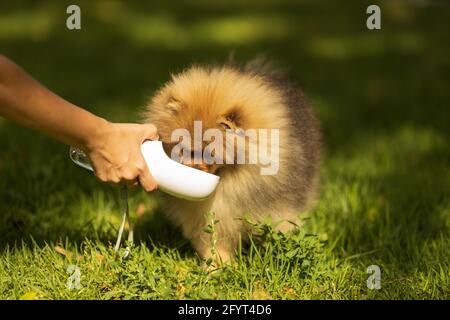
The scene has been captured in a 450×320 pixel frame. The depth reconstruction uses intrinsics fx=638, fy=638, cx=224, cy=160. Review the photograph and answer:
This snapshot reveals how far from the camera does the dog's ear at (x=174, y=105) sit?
2.96m

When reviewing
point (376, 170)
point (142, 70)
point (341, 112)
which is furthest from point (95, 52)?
point (376, 170)

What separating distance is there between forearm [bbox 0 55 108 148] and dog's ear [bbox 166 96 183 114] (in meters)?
0.42

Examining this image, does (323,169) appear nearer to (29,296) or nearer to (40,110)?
(29,296)

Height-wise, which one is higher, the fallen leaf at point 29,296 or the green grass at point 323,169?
the green grass at point 323,169

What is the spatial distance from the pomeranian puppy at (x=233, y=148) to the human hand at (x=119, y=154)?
21 cm

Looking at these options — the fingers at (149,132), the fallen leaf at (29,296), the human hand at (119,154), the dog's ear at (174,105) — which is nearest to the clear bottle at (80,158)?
the human hand at (119,154)

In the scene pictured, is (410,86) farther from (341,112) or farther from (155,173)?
(155,173)

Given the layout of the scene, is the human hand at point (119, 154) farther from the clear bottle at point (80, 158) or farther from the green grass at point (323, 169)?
the green grass at point (323, 169)

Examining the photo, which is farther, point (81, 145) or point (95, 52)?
point (95, 52)

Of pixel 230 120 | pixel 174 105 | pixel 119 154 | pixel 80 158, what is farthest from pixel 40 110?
pixel 230 120

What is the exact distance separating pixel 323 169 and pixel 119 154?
2221 millimetres

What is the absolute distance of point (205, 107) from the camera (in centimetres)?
291
